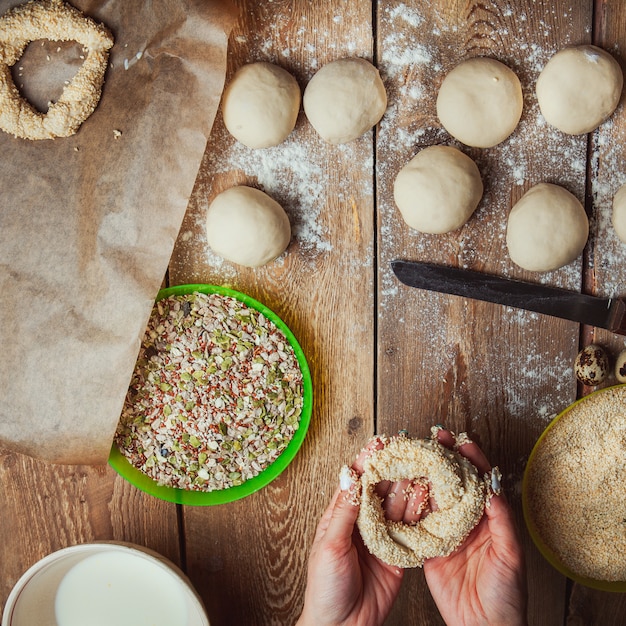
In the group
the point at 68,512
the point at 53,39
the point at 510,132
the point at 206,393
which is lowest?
the point at 68,512

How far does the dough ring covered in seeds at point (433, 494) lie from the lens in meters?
1.05

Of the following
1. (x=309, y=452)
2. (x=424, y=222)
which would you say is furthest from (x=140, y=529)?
(x=424, y=222)

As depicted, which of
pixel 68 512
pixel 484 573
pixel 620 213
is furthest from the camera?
pixel 68 512

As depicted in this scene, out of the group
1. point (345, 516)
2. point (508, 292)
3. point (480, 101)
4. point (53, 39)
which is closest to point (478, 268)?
point (508, 292)

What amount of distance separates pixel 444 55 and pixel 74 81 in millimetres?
640

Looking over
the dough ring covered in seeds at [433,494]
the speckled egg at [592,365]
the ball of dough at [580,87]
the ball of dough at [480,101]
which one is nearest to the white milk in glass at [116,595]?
the dough ring covered in seeds at [433,494]

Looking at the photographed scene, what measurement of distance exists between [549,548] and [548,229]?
566 mm

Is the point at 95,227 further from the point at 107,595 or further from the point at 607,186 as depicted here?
the point at 607,186

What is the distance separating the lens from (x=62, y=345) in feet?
3.70

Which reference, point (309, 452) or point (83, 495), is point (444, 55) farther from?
point (83, 495)

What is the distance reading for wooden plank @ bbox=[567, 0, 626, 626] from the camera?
1185 mm

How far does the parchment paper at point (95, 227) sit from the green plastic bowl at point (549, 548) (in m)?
0.72

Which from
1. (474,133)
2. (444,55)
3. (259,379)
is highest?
(444,55)

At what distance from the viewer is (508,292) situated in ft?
3.91
